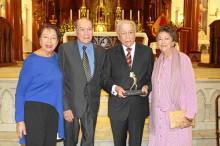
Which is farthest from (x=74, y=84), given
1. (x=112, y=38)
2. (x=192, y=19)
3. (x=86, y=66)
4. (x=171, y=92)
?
(x=192, y=19)

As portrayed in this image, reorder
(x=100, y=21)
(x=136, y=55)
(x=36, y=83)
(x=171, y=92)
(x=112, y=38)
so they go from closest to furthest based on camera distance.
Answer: (x=36, y=83) < (x=171, y=92) < (x=136, y=55) < (x=112, y=38) < (x=100, y=21)

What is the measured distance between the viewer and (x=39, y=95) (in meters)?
2.22

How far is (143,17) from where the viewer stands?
1214 cm

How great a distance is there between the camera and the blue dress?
7.16ft

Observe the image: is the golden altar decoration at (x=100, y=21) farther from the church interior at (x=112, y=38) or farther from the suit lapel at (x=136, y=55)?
the suit lapel at (x=136, y=55)

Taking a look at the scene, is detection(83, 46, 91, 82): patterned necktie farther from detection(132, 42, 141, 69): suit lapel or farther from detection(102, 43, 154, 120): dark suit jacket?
detection(132, 42, 141, 69): suit lapel

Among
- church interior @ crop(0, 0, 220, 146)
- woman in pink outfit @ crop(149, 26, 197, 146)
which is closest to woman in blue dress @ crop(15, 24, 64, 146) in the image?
woman in pink outfit @ crop(149, 26, 197, 146)

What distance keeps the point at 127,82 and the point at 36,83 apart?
0.93 m

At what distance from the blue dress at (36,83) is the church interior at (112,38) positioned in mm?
1614

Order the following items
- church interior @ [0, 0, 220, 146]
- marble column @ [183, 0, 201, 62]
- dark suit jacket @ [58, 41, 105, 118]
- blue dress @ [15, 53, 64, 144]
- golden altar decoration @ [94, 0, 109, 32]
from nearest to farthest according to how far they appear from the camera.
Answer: blue dress @ [15, 53, 64, 144], dark suit jacket @ [58, 41, 105, 118], church interior @ [0, 0, 220, 146], golden altar decoration @ [94, 0, 109, 32], marble column @ [183, 0, 201, 62]

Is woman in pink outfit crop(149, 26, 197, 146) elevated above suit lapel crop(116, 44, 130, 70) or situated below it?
below

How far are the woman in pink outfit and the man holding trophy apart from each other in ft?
0.57

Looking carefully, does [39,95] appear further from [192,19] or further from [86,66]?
[192,19]

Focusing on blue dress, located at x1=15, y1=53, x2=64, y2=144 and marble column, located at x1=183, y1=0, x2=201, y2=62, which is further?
marble column, located at x1=183, y1=0, x2=201, y2=62
